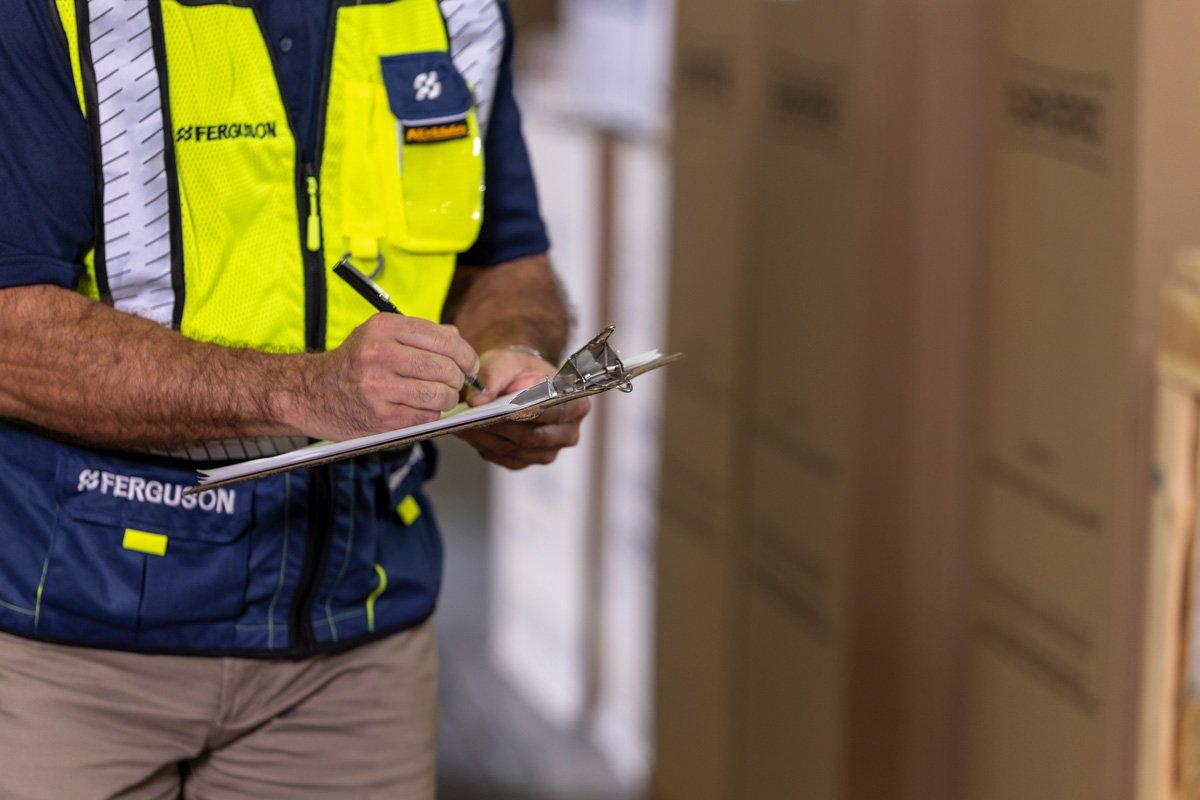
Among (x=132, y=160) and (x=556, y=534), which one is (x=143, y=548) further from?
(x=556, y=534)

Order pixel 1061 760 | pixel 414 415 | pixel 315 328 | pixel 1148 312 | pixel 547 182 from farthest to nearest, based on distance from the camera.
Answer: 1. pixel 547 182
2. pixel 1061 760
3. pixel 1148 312
4. pixel 315 328
5. pixel 414 415

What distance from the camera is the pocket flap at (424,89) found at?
1492 millimetres

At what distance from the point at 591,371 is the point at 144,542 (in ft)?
1.47

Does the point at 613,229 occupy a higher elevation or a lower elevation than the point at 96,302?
lower

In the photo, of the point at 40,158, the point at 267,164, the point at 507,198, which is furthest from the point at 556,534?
the point at 40,158

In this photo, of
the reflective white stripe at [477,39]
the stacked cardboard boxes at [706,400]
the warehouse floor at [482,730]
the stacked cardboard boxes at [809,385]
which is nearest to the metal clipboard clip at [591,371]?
the reflective white stripe at [477,39]

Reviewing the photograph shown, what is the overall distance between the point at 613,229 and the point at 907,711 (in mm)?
1274

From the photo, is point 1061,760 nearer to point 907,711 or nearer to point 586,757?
point 907,711

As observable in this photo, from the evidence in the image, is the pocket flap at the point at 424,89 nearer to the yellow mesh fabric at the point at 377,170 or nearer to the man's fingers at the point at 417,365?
the yellow mesh fabric at the point at 377,170

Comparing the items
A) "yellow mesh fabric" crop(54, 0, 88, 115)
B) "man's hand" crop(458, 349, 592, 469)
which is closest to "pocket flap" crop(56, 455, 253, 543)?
"man's hand" crop(458, 349, 592, 469)

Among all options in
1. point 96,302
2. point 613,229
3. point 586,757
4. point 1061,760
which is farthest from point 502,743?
point 96,302

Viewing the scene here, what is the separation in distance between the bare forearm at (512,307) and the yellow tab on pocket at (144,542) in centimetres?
35

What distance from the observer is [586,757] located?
3484mm

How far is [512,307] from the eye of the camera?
167 centimetres
